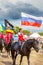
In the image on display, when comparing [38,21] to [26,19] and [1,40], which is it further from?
[1,40]

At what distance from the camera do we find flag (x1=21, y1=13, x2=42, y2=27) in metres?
23.8

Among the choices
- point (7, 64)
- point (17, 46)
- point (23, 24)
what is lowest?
point (7, 64)

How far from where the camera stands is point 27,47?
1791cm

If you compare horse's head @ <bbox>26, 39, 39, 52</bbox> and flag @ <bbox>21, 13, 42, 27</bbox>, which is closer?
horse's head @ <bbox>26, 39, 39, 52</bbox>

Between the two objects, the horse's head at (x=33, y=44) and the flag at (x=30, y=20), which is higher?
the flag at (x=30, y=20)

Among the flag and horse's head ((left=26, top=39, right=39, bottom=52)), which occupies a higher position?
the flag

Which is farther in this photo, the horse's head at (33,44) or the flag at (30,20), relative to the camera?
the flag at (30,20)

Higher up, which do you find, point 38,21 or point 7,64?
point 38,21

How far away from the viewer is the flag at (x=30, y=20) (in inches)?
938

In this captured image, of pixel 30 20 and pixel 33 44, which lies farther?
pixel 30 20

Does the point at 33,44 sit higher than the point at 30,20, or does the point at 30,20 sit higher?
the point at 30,20

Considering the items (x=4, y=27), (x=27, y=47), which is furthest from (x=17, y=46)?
(x=4, y=27)

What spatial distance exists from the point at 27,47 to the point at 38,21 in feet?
21.2

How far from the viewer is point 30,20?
78.8ft
